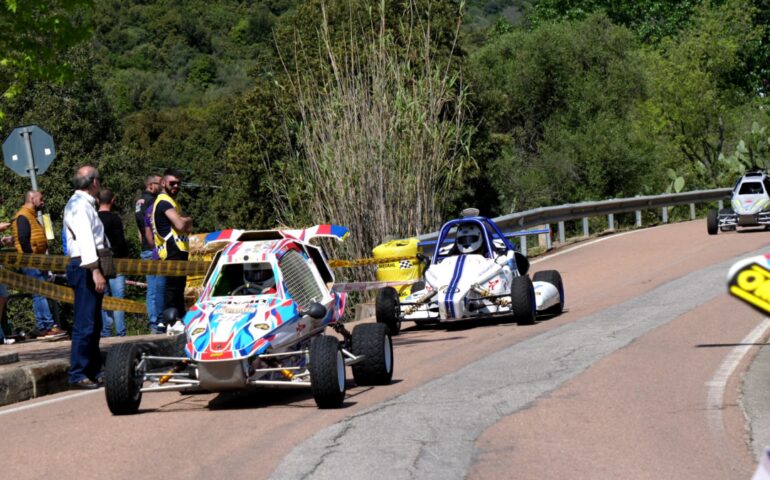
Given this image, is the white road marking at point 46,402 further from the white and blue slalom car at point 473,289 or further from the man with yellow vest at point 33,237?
the man with yellow vest at point 33,237

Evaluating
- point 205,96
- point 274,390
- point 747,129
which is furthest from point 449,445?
point 205,96

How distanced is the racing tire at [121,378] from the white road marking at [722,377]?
4.35 metres

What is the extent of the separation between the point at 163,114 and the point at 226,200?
34.4 m

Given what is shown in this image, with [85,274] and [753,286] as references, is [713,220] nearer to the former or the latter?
[85,274]

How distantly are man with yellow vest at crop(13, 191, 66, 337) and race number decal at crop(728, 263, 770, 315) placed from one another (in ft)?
43.7

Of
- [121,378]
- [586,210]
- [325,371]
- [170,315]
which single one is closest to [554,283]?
[170,315]

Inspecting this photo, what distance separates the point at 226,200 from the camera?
6006 centimetres

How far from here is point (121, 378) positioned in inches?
399

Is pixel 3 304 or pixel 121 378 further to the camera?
pixel 3 304

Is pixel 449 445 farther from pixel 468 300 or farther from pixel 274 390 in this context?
pixel 468 300

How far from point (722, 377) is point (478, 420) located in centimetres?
269

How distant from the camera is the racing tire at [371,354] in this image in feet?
36.4

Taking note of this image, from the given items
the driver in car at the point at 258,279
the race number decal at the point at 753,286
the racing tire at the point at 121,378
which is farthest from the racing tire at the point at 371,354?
the race number decal at the point at 753,286

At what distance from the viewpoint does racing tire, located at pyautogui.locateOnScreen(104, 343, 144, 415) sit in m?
10.1
